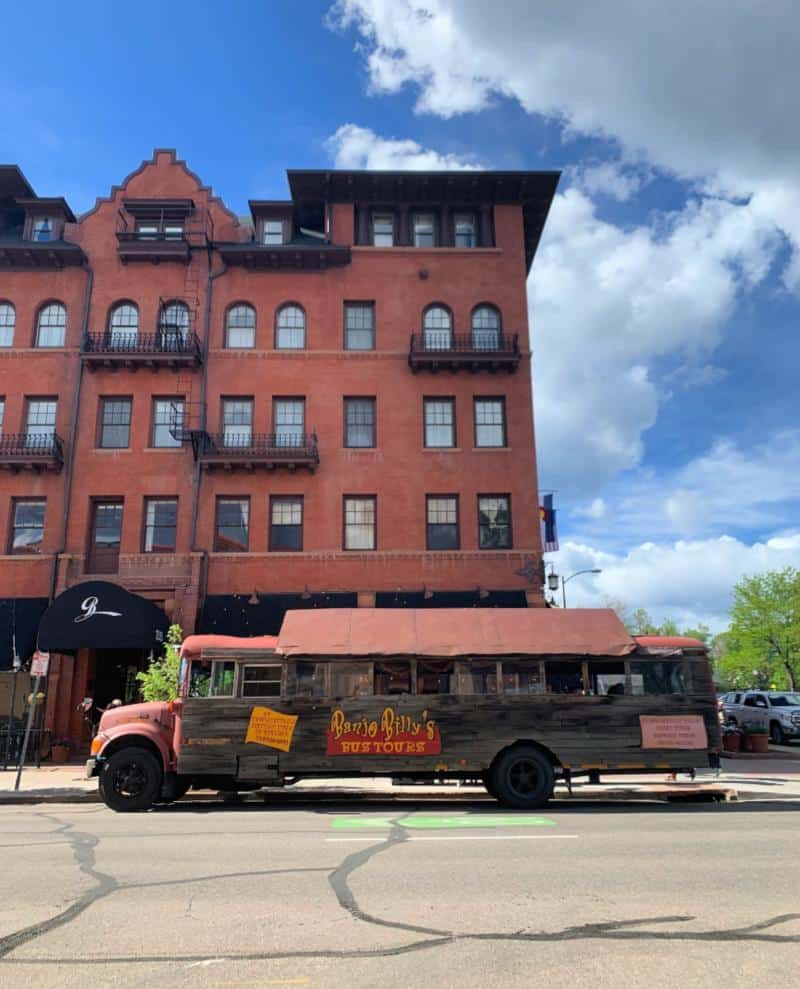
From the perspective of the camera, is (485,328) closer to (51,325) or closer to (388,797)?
(51,325)

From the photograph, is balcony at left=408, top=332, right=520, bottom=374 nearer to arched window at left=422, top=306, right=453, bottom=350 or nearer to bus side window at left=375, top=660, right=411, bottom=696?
arched window at left=422, top=306, right=453, bottom=350

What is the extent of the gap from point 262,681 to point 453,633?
3.53 m

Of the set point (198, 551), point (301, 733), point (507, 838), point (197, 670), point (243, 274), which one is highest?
point (243, 274)

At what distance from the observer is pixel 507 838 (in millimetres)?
9648

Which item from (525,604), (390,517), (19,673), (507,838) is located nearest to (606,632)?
(507,838)

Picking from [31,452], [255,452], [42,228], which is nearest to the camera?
[31,452]

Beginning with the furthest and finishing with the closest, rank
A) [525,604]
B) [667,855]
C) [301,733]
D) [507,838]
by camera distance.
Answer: [525,604] → [301,733] → [507,838] → [667,855]

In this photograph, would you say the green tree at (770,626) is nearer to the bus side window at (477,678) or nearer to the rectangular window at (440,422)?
the rectangular window at (440,422)

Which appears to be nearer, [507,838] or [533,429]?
[507,838]

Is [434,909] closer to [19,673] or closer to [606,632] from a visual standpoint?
[606,632]

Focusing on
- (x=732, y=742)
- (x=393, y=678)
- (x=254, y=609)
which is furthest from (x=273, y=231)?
(x=732, y=742)

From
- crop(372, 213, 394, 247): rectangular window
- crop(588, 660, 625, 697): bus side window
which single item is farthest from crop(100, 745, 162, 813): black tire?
crop(372, 213, 394, 247): rectangular window

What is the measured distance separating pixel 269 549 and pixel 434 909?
19.8 m

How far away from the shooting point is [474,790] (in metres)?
16.2
